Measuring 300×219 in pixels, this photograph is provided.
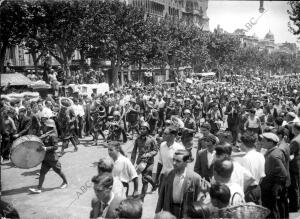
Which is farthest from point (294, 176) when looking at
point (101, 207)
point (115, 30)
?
point (115, 30)

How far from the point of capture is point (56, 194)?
800cm

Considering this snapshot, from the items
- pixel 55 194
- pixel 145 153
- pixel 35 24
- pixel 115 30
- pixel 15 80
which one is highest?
pixel 115 30

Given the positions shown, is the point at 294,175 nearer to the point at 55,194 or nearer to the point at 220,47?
the point at 55,194

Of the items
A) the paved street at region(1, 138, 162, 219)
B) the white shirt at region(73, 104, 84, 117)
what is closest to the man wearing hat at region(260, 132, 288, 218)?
Result: the paved street at region(1, 138, 162, 219)

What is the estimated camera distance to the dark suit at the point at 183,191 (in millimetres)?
4426

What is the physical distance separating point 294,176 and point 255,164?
5.55 ft

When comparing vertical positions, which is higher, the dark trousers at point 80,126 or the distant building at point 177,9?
the distant building at point 177,9

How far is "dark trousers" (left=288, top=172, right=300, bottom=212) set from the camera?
21.1 feet

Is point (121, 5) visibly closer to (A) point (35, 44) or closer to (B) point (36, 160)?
(A) point (35, 44)

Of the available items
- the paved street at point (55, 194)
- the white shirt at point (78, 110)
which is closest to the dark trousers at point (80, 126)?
the white shirt at point (78, 110)

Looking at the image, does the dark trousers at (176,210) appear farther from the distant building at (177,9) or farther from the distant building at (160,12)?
the distant building at (177,9)

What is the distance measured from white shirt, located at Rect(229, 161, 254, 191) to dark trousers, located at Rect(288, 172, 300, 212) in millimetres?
2025

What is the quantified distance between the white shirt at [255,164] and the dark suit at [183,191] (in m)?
0.97

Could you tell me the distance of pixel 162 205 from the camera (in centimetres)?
458
